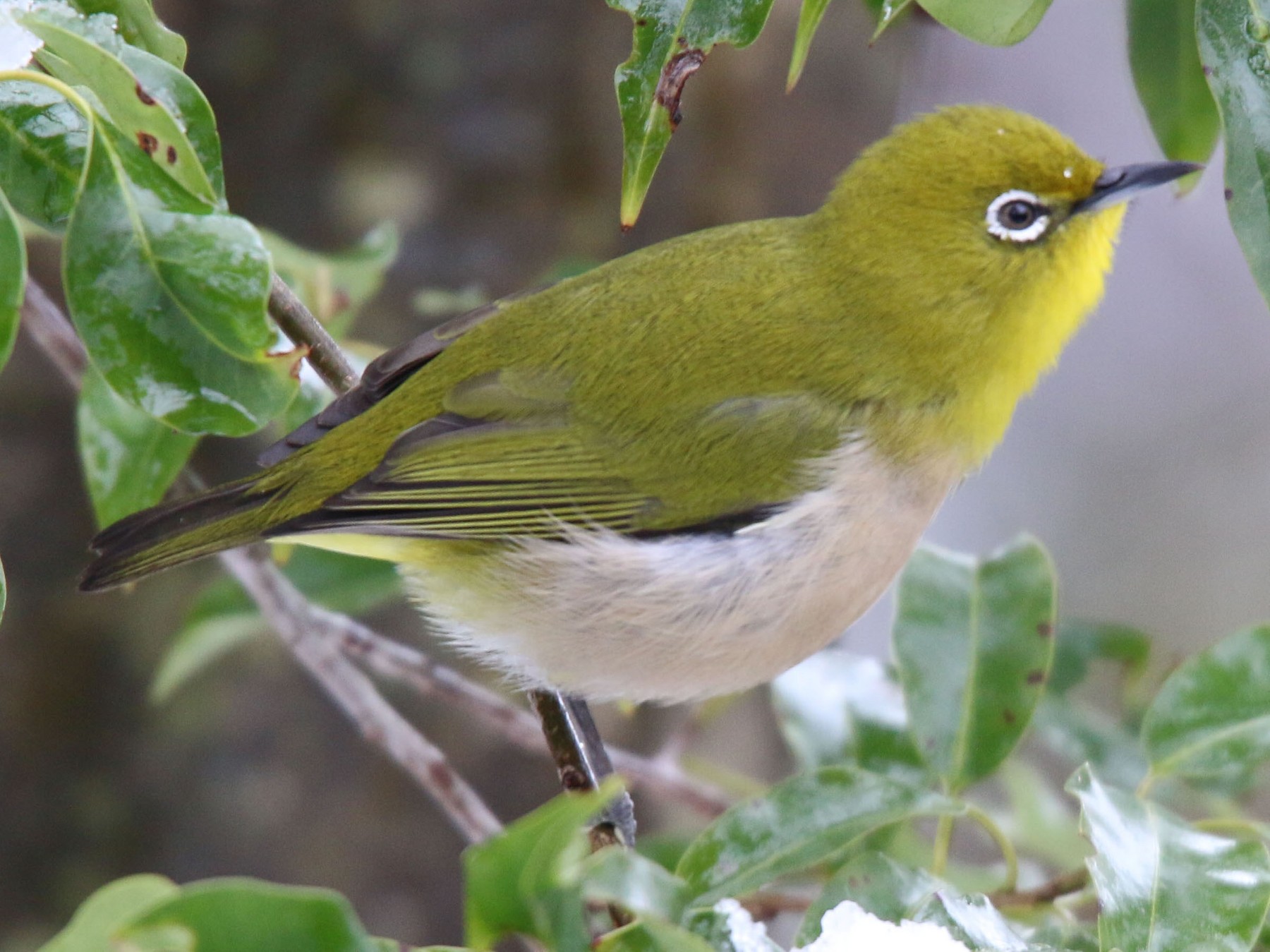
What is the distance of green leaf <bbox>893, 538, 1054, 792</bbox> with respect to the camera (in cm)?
229

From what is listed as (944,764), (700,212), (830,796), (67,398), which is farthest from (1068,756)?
(67,398)

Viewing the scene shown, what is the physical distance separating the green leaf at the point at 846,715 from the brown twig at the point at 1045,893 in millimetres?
465

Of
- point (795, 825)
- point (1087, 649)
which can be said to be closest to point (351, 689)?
point (795, 825)

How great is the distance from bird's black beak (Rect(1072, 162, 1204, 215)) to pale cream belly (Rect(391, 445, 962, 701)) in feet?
1.62

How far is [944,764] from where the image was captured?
230 cm

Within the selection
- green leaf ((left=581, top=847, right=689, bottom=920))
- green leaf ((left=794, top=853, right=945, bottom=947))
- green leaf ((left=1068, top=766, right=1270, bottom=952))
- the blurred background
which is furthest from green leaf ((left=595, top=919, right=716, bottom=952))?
the blurred background

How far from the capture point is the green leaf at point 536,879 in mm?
1110

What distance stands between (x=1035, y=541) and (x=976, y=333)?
371mm

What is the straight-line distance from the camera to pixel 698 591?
2299mm

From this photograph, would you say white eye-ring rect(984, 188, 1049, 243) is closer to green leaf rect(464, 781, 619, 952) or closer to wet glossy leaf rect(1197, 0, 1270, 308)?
wet glossy leaf rect(1197, 0, 1270, 308)

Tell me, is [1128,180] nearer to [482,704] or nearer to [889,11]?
[889,11]

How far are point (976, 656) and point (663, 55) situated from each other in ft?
3.97

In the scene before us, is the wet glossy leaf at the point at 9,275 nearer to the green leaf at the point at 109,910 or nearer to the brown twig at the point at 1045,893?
the green leaf at the point at 109,910

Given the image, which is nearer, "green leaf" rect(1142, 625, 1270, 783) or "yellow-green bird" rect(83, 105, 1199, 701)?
"green leaf" rect(1142, 625, 1270, 783)
